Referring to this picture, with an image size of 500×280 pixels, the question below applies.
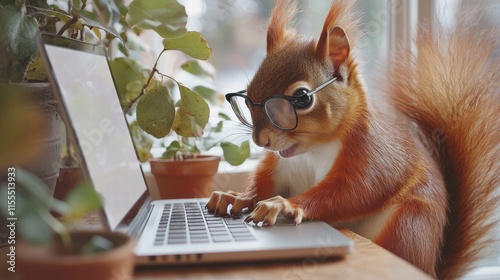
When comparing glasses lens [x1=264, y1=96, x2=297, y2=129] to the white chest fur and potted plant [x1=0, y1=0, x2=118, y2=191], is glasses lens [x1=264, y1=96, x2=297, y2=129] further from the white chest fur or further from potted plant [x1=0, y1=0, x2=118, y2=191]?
potted plant [x1=0, y1=0, x2=118, y2=191]

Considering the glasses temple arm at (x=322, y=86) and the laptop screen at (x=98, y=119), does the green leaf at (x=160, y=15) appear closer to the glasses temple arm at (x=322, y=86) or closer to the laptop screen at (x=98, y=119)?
the laptop screen at (x=98, y=119)

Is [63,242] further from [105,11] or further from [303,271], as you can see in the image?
[105,11]

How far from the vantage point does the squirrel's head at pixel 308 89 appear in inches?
33.1

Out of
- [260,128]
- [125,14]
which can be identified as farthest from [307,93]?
[125,14]

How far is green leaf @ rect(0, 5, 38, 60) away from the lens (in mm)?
729

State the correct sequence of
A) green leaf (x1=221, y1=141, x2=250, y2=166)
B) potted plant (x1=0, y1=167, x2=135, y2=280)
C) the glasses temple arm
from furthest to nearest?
1. green leaf (x1=221, y1=141, x2=250, y2=166)
2. the glasses temple arm
3. potted plant (x1=0, y1=167, x2=135, y2=280)

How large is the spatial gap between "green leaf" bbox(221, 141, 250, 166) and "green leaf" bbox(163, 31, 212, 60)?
0.22 m

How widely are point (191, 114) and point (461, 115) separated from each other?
53cm

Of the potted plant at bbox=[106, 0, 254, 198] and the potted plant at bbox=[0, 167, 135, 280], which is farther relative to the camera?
the potted plant at bbox=[106, 0, 254, 198]

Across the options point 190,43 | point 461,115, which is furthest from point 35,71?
point 461,115

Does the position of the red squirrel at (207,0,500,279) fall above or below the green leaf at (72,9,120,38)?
below

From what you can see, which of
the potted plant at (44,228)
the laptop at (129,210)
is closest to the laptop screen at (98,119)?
the laptop at (129,210)

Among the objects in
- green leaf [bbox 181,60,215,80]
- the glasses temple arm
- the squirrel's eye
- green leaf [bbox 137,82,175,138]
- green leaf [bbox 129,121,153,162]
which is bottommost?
green leaf [bbox 129,121,153,162]

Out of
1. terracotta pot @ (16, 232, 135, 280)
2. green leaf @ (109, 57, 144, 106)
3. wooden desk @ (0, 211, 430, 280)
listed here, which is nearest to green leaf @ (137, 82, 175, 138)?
green leaf @ (109, 57, 144, 106)
